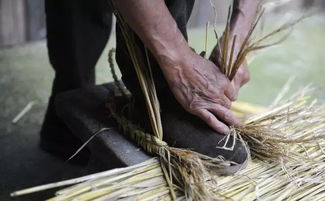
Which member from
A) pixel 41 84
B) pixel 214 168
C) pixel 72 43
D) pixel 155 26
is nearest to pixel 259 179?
pixel 214 168

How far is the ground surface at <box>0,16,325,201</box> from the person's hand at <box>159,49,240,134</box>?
0.49 meters

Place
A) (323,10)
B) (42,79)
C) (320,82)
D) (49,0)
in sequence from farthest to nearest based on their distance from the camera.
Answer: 1. (323,10)
2. (320,82)
3. (42,79)
4. (49,0)

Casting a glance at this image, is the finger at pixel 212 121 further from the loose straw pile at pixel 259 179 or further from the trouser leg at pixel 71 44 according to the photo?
the trouser leg at pixel 71 44

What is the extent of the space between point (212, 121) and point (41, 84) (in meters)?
1.23

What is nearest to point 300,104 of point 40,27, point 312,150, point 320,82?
point 312,150

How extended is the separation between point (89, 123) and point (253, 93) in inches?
45.9

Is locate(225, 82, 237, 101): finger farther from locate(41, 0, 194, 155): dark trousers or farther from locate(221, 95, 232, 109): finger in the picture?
locate(41, 0, 194, 155): dark trousers

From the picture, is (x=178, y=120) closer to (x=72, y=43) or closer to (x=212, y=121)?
(x=212, y=121)

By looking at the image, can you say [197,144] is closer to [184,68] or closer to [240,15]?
[184,68]

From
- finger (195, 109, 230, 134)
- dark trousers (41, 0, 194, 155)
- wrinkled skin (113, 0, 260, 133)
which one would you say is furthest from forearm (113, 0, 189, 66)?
dark trousers (41, 0, 194, 155)

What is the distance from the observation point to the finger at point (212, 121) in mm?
988

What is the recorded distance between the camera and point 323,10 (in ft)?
10.7

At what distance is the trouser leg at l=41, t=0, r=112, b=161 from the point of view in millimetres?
1388

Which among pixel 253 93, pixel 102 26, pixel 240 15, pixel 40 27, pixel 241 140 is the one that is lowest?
pixel 253 93
